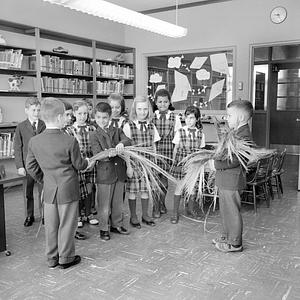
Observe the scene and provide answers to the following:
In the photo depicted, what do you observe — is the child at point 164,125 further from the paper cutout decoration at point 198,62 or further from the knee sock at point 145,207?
the paper cutout decoration at point 198,62

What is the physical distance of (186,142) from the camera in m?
3.96

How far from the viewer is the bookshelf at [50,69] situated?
18.8 ft

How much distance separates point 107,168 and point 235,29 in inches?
193

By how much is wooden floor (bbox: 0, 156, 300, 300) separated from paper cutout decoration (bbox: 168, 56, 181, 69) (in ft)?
15.6

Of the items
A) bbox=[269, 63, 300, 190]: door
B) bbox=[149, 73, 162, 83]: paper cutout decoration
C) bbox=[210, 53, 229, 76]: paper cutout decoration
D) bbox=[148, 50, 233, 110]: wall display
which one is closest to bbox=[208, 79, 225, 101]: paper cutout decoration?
bbox=[148, 50, 233, 110]: wall display

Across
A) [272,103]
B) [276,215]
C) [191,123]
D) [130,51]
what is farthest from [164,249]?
[272,103]

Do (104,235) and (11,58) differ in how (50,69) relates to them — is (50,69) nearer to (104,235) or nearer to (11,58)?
(11,58)

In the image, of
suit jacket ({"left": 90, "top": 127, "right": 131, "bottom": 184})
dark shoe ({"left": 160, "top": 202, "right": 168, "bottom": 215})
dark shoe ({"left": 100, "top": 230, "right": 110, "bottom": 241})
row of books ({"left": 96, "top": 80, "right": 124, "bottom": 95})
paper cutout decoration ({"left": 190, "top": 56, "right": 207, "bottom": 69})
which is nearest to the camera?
suit jacket ({"left": 90, "top": 127, "right": 131, "bottom": 184})

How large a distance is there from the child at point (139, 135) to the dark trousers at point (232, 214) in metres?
0.89

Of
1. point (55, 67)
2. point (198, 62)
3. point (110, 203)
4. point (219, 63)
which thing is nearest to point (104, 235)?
point (110, 203)

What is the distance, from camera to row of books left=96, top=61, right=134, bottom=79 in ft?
24.0

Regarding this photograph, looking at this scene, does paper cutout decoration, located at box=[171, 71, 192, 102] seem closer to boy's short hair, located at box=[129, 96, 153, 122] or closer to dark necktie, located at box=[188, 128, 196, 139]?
dark necktie, located at box=[188, 128, 196, 139]

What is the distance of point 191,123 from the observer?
3.96 meters

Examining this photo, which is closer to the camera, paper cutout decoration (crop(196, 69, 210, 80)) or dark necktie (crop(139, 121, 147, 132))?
dark necktie (crop(139, 121, 147, 132))
